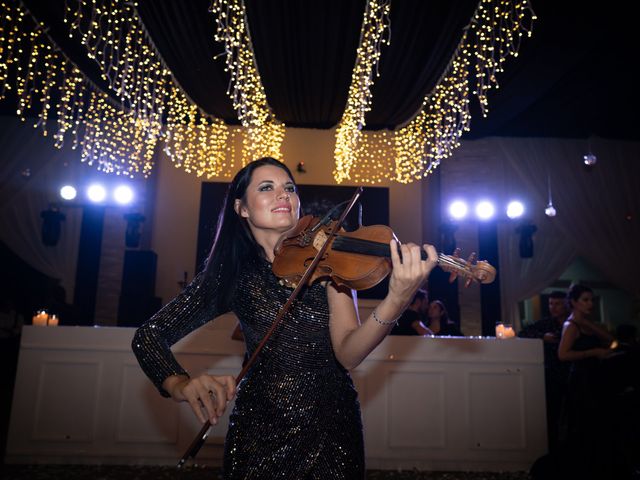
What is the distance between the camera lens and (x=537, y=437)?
391 centimetres

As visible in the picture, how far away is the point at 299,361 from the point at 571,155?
9.13m

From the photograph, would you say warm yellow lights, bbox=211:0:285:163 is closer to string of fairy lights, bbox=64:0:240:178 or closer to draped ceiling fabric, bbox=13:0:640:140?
draped ceiling fabric, bbox=13:0:640:140

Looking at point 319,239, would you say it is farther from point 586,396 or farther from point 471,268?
point 586,396

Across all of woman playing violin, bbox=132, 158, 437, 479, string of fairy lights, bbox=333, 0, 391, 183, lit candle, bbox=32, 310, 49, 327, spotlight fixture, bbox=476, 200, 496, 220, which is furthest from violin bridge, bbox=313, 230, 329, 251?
spotlight fixture, bbox=476, 200, 496, 220

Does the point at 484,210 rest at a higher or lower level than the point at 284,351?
higher

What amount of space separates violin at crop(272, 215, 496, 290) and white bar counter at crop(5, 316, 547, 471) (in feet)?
8.31

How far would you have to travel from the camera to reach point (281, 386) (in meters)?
1.39

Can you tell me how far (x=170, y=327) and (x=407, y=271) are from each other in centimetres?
72

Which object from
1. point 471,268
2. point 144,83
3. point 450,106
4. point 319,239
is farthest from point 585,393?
point 144,83

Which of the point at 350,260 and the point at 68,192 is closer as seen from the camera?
the point at 350,260

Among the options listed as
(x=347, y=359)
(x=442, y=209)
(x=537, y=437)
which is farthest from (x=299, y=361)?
(x=442, y=209)

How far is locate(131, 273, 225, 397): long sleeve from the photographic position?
1.27 m

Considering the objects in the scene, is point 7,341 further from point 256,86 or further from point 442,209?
point 442,209

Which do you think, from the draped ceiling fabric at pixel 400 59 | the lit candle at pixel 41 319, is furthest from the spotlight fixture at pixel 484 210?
the lit candle at pixel 41 319
